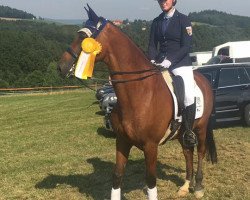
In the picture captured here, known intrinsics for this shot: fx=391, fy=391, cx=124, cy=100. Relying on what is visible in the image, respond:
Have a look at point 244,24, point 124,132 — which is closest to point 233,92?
point 124,132

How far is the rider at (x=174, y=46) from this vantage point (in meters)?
5.32

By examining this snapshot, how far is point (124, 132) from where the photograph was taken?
4949 millimetres

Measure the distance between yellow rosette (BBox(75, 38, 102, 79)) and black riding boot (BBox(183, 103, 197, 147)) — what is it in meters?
1.67

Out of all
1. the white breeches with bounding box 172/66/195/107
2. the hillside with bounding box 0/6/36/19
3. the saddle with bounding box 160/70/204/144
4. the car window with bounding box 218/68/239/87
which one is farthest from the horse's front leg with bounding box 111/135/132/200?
the hillside with bounding box 0/6/36/19

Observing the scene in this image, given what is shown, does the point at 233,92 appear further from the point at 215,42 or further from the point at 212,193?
the point at 215,42

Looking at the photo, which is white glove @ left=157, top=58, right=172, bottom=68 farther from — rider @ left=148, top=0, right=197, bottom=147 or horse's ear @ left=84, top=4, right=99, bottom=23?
horse's ear @ left=84, top=4, right=99, bottom=23

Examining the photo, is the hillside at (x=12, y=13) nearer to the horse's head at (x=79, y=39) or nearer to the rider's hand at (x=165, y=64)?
the rider's hand at (x=165, y=64)

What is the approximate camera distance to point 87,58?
4484mm

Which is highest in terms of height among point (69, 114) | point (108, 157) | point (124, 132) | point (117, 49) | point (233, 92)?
point (117, 49)

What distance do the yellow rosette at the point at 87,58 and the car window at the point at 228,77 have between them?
26.5ft

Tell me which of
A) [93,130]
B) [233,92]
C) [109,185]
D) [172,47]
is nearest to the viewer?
[172,47]

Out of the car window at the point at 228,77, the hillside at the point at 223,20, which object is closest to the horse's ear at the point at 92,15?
the car window at the point at 228,77

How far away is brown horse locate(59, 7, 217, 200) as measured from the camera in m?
4.57

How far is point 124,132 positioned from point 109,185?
221 centimetres
